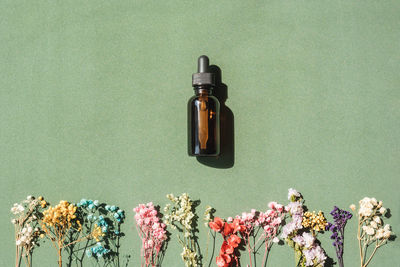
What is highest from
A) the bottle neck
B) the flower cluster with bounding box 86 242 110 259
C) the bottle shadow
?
the bottle neck

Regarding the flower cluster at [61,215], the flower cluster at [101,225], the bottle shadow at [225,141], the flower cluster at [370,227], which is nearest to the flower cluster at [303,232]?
the flower cluster at [370,227]

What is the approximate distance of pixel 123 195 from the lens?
99 cm

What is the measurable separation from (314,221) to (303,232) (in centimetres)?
6

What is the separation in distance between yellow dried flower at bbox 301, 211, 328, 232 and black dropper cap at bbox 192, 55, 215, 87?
1.76ft

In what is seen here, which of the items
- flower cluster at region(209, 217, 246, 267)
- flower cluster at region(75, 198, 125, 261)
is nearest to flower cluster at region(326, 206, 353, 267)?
flower cluster at region(209, 217, 246, 267)

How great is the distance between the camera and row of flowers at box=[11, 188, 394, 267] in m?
0.94

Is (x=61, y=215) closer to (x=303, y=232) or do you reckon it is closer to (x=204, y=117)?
(x=204, y=117)

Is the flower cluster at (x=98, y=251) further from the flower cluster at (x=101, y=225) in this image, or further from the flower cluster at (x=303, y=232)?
the flower cluster at (x=303, y=232)

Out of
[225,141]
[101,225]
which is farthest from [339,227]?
[101,225]

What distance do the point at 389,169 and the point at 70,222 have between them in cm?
110

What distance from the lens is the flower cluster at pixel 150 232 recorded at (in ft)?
3.15

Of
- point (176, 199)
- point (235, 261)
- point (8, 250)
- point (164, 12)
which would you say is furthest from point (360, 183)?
point (8, 250)

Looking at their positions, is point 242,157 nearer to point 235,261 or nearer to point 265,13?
point 235,261

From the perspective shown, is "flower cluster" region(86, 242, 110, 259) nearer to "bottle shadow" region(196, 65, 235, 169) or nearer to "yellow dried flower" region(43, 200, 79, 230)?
"yellow dried flower" region(43, 200, 79, 230)
